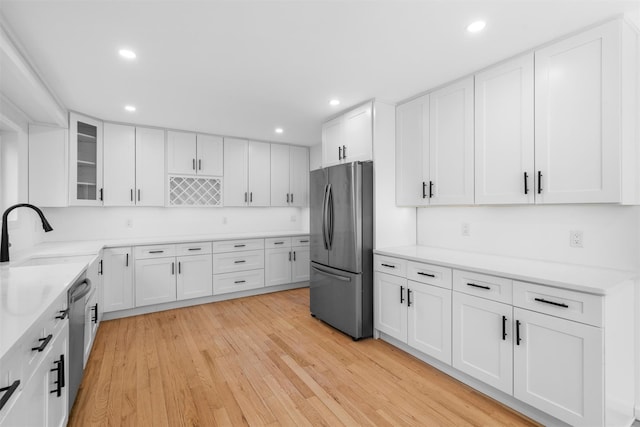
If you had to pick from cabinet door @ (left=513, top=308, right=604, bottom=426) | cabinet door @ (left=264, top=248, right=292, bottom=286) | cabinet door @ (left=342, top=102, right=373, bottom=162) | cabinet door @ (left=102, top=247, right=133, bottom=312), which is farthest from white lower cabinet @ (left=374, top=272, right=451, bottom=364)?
cabinet door @ (left=102, top=247, right=133, bottom=312)

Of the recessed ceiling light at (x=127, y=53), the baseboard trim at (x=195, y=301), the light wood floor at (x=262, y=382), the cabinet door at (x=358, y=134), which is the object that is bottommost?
the light wood floor at (x=262, y=382)

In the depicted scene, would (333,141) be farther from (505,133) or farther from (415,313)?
(415,313)

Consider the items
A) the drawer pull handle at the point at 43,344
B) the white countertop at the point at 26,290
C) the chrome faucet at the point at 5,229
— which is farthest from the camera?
the chrome faucet at the point at 5,229

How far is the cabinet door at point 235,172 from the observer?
4629 mm

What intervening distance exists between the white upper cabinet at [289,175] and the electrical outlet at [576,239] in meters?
3.84

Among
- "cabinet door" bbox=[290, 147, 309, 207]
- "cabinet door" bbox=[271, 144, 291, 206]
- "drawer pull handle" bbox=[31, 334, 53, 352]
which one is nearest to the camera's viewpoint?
"drawer pull handle" bbox=[31, 334, 53, 352]

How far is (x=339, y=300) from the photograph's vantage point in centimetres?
315

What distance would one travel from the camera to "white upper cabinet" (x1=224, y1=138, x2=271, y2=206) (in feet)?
15.3

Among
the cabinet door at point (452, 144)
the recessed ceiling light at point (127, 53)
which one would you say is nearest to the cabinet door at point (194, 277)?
the recessed ceiling light at point (127, 53)

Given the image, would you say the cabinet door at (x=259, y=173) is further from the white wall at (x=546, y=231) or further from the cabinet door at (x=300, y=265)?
the white wall at (x=546, y=231)

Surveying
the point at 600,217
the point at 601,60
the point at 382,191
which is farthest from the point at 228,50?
the point at 600,217

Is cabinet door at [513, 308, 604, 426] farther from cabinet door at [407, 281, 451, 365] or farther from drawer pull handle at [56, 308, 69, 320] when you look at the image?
drawer pull handle at [56, 308, 69, 320]

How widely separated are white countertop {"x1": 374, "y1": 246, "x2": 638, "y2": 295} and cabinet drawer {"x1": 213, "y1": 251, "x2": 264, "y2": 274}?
230cm

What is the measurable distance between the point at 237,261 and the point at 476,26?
3774 mm
